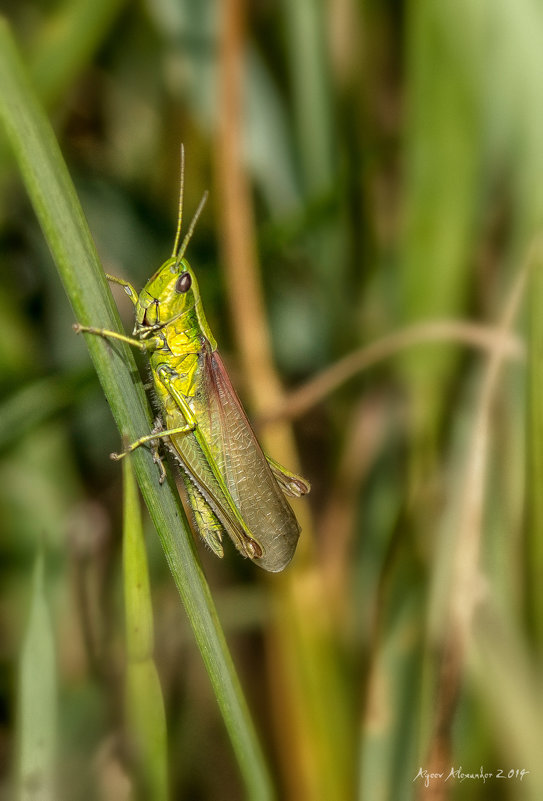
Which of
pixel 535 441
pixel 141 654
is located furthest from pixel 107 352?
pixel 535 441

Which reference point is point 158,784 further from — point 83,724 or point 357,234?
point 357,234

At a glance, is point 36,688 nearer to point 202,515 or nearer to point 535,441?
point 202,515

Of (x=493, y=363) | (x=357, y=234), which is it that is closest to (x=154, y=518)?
(x=493, y=363)

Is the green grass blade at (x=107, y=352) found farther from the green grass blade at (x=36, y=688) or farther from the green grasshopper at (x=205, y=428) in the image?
the green grasshopper at (x=205, y=428)

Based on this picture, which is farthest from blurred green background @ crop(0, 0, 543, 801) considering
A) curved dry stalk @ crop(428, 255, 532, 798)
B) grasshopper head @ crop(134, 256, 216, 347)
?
grasshopper head @ crop(134, 256, 216, 347)

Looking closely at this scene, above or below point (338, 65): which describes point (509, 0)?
below

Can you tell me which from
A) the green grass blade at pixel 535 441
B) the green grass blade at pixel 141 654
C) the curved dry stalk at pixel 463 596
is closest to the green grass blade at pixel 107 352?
the green grass blade at pixel 141 654
